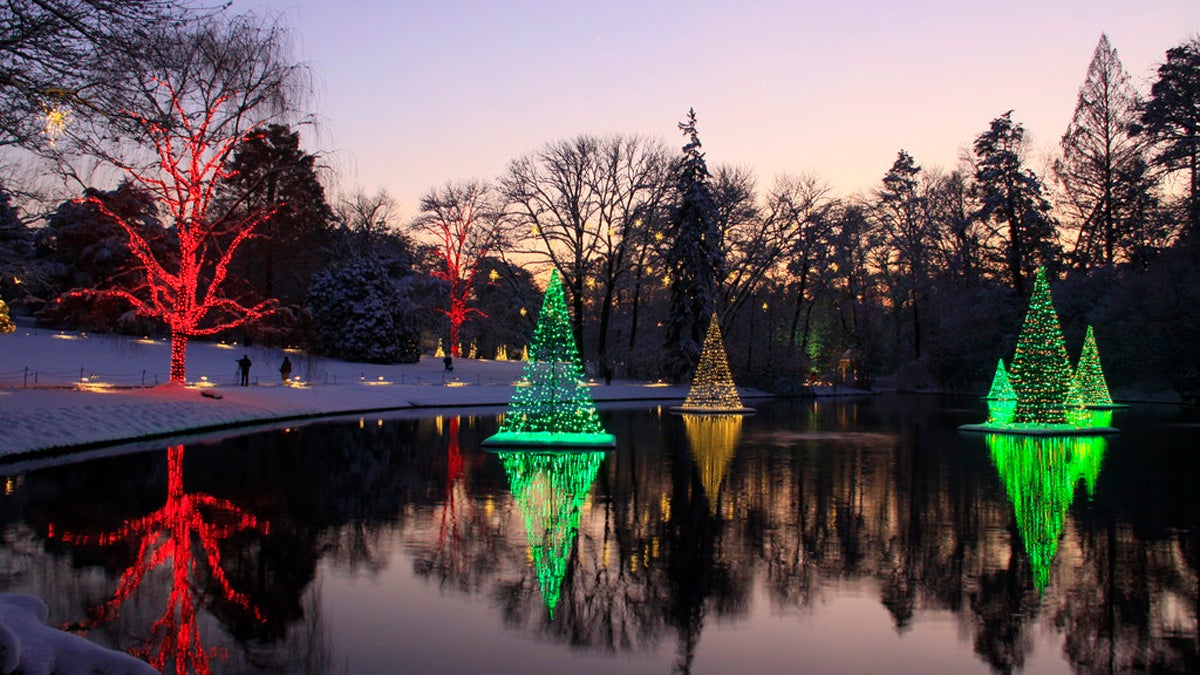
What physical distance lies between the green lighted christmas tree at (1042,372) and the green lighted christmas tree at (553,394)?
14926mm

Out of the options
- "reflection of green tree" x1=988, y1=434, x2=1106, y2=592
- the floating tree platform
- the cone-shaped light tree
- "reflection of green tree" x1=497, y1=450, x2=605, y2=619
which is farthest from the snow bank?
the cone-shaped light tree

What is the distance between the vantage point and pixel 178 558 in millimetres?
9094

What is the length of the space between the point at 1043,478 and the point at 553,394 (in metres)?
10.9

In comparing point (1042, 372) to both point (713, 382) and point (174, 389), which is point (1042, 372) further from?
point (174, 389)

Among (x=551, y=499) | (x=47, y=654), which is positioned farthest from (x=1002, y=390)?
(x=47, y=654)

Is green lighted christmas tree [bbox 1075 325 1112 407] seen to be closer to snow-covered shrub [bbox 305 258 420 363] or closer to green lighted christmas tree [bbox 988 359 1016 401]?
green lighted christmas tree [bbox 988 359 1016 401]

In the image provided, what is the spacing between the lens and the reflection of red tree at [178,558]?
634 cm

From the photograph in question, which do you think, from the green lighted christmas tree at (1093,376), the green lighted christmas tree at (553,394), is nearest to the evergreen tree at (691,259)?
the green lighted christmas tree at (1093,376)

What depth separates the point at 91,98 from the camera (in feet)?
34.7

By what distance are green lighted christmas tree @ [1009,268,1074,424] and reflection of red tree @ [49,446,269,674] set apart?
25.0 meters

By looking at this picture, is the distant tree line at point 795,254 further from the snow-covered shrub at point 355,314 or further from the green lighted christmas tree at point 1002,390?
the green lighted christmas tree at point 1002,390

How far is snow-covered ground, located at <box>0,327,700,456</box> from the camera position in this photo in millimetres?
20656

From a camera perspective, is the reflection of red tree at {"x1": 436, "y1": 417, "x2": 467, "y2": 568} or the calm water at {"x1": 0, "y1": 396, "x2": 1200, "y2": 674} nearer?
the calm water at {"x1": 0, "y1": 396, "x2": 1200, "y2": 674}

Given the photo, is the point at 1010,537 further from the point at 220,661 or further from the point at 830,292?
the point at 830,292
